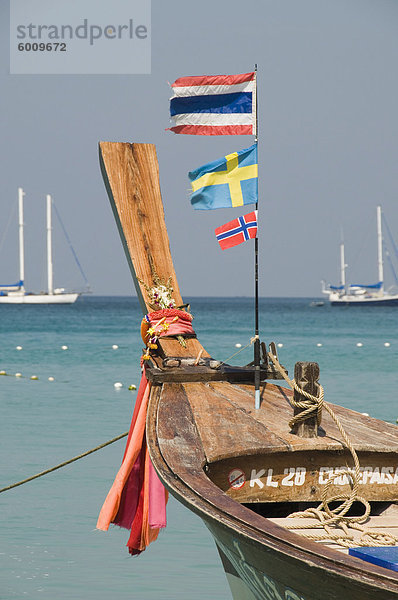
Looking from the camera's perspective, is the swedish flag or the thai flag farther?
the thai flag

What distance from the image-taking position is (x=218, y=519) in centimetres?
295

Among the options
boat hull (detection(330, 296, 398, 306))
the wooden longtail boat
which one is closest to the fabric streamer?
the wooden longtail boat

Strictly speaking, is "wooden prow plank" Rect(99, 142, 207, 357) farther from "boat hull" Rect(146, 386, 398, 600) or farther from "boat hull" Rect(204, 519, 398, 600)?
"boat hull" Rect(204, 519, 398, 600)

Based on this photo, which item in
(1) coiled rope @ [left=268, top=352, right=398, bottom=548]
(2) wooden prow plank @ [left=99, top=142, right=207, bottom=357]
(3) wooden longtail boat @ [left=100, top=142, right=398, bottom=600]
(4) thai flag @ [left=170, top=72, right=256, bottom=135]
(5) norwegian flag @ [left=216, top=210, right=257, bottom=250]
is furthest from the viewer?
(2) wooden prow plank @ [left=99, top=142, right=207, bottom=357]

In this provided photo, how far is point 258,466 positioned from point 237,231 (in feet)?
5.54

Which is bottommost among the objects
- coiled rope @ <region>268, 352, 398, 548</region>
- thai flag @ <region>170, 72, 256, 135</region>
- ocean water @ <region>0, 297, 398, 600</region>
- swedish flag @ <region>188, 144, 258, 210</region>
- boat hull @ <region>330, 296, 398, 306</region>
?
boat hull @ <region>330, 296, 398, 306</region>

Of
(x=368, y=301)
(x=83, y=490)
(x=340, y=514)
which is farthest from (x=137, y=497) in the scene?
(x=368, y=301)

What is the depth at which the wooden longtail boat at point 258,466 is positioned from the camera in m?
2.59

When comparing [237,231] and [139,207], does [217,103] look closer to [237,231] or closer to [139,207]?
[237,231]

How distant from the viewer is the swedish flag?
527 centimetres

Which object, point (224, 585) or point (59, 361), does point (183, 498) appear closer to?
point (224, 585)

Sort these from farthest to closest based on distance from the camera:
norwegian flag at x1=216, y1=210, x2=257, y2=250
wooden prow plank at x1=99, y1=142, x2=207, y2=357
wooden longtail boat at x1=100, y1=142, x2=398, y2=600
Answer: wooden prow plank at x1=99, y1=142, x2=207, y2=357, norwegian flag at x1=216, y1=210, x2=257, y2=250, wooden longtail boat at x1=100, y1=142, x2=398, y2=600

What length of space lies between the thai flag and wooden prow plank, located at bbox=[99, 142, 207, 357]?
1870 millimetres

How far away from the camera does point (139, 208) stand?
741 cm
